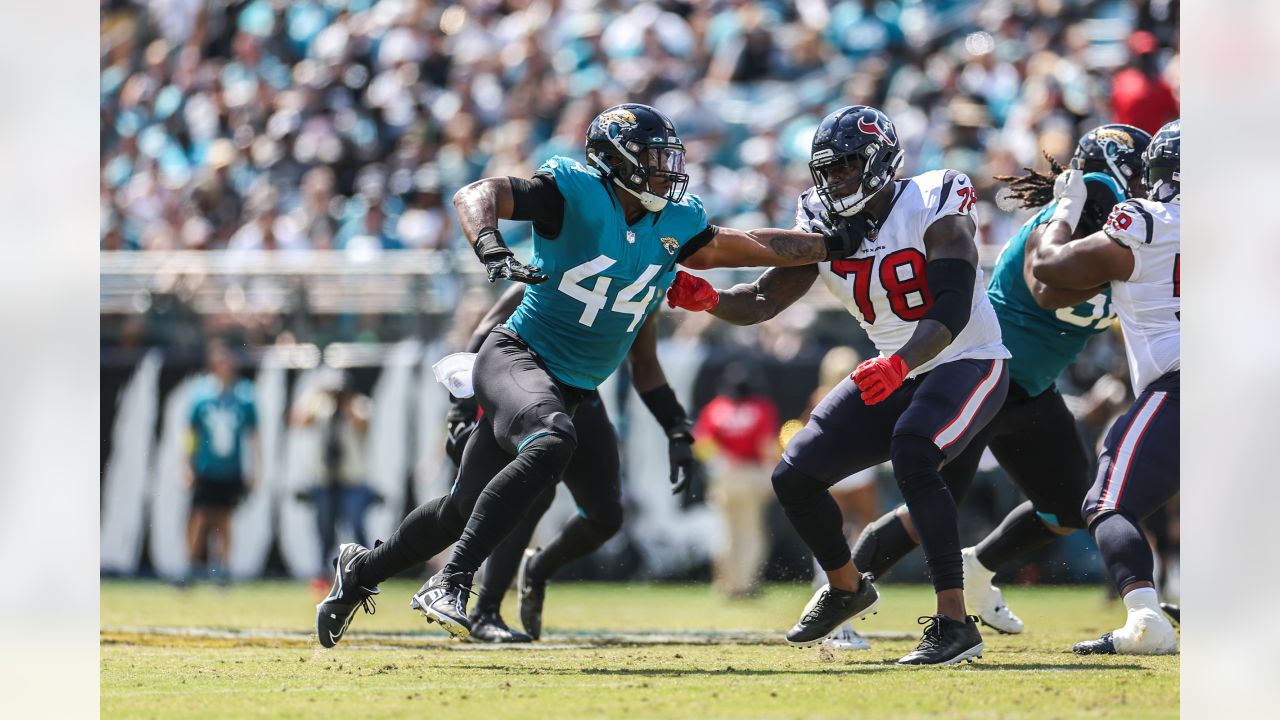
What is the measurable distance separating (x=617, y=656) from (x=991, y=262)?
220 inches

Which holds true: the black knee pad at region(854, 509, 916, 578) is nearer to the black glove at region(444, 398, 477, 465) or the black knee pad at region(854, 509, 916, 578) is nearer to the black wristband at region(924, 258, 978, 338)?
the black wristband at region(924, 258, 978, 338)

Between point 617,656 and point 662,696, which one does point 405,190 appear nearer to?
point 617,656

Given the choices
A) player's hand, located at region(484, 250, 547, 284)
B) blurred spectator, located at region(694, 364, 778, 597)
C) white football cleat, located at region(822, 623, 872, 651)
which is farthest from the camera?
blurred spectator, located at region(694, 364, 778, 597)

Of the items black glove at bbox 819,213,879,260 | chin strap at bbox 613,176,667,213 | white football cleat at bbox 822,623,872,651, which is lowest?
white football cleat at bbox 822,623,872,651

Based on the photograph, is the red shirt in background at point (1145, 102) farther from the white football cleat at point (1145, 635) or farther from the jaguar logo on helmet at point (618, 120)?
the jaguar logo on helmet at point (618, 120)

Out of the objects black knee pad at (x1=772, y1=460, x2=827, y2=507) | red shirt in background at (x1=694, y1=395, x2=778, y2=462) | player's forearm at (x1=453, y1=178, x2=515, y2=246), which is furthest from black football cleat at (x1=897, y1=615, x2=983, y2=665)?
red shirt in background at (x1=694, y1=395, x2=778, y2=462)

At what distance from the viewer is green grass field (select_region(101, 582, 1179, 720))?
4.56 m

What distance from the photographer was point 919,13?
15.4 m

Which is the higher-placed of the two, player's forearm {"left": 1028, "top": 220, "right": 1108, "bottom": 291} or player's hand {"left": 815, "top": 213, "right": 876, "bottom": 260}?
player's hand {"left": 815, "top": 213, "right": 876, "bottom": 260}

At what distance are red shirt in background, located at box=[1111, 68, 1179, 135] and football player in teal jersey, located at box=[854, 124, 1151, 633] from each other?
461 centimetres

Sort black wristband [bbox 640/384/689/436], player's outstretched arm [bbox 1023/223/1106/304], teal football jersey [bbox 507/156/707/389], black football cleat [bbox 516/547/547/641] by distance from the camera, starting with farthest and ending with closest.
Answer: black football cleat [bbox 516/547/547/641]
black wristband [bbox 640/384/689/436]
player's outstretched arm [bbox 1023/223/1106/304]
teal football jersey [bbox 507/156/707/389]

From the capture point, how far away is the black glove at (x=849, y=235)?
20.1 feet

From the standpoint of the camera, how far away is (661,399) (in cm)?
684
